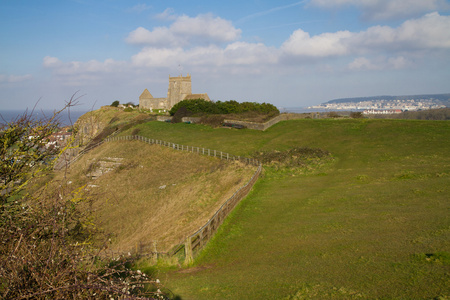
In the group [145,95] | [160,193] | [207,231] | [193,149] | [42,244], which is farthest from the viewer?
[145,95]

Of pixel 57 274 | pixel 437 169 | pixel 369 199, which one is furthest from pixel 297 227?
pixel 437 169

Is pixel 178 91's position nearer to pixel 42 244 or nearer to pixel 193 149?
pixel 193 149

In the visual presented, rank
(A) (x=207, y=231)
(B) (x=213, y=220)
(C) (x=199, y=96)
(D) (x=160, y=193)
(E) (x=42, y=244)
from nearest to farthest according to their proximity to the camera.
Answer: (E) (x=42, y=244) → (A) (x=207, y=231) → (B) (x=213, y=220) → (D) (x=160, y=193) → (C) (x=199, y=96)

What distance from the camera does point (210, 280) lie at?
11.6m

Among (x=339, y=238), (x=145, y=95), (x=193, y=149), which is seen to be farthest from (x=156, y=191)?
(x=145, y=95)

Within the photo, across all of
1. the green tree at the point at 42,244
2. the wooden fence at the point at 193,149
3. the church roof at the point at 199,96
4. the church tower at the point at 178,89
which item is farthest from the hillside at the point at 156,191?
the church tower at the point at 178,89

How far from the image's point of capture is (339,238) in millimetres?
13586

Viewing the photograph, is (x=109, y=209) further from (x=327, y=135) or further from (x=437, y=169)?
(x=327, y=135)

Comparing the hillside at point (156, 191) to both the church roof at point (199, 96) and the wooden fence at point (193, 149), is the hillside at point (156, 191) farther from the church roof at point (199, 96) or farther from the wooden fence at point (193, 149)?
the church roof at point (199, 96)

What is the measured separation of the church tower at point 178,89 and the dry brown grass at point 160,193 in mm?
55149

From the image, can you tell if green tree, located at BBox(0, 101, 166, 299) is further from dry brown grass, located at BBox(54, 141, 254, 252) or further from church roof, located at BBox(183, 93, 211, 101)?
church roof, located at BBox(183, 93, 211, 101)

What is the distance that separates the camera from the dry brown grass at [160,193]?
71.2 ft

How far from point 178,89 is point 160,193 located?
3038 inches

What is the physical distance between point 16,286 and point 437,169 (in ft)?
89.1
